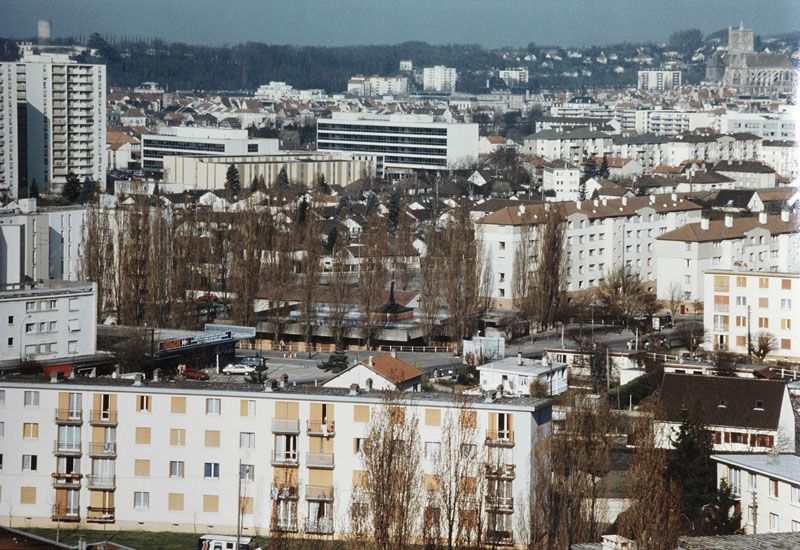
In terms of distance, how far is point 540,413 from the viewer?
5375 millimetres

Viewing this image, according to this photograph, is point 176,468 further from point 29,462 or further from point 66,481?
point 29,462

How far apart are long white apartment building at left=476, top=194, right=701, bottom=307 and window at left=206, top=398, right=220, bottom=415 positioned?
5.63 m

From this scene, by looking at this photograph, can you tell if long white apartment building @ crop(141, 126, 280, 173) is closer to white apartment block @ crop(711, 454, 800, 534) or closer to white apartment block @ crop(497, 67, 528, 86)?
white apartment block @ crop(711, 454, 800, 534)

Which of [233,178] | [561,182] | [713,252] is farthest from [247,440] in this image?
[561,182]

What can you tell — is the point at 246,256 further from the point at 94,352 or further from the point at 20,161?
the point at 20,161

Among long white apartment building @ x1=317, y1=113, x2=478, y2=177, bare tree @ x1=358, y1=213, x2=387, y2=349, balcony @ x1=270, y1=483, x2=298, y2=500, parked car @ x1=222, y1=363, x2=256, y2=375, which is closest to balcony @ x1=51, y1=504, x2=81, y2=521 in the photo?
balcony @ x1=270, y1=483, x2=298, y2=500

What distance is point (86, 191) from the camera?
17.8 metres

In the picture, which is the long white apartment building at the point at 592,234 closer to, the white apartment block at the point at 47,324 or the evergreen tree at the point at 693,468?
the white apartment block at the point at 47,324

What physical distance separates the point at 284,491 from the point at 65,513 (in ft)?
2.40

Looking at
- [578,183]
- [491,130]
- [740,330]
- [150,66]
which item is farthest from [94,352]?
[150,66]

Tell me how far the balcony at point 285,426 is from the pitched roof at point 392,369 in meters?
1.12

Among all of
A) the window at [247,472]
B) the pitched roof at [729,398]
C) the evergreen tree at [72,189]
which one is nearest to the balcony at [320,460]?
the window at [247,472]

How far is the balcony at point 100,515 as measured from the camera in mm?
5457

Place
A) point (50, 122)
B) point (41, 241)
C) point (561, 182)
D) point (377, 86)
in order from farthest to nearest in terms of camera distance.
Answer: point (377, 86) → point (561, 182) → point (50, 122) → point (41, 241)
